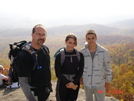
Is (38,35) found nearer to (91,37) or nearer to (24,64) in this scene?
(24,64)

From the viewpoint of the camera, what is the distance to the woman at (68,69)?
8.53 ft

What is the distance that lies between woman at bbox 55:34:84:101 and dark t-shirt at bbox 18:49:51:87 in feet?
0.97

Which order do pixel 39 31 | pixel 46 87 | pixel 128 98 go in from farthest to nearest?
1. pixel 128 98
2. pixel 46 87
3. pixel 39 31

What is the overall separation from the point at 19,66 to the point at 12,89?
4.15m

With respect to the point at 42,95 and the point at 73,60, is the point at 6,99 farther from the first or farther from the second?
the point at 73,60

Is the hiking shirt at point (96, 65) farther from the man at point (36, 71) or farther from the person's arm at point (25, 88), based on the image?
the person's arm at point (25, 88)

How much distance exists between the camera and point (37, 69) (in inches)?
89.0

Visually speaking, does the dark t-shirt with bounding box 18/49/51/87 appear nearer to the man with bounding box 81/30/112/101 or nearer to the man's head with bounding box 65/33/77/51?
the man's head with bounding box 65/33/77/51

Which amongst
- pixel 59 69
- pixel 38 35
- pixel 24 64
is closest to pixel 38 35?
pixel 38 35

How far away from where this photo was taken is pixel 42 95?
7.95 feet

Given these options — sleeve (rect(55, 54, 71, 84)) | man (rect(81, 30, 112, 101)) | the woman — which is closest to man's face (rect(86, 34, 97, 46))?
man (rect(81, 30, 112, 101))

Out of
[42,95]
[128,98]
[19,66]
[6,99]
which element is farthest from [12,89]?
[128,98]

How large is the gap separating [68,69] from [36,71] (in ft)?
2.23

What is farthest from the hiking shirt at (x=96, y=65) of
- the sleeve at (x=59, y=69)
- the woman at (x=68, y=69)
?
the sleeve at (x=59, y=69)
